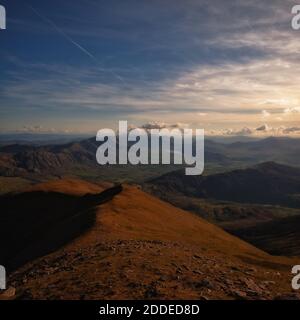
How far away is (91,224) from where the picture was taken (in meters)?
54.8

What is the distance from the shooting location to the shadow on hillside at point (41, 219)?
5609cm

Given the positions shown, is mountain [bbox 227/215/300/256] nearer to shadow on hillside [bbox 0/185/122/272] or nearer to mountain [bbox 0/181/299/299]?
shadow on hillside [bbox 0/185/122/272]

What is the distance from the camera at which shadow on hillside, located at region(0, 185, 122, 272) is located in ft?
184

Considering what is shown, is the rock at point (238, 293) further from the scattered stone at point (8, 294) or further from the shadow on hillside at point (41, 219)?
the shadow on hillside at point (41, 219)

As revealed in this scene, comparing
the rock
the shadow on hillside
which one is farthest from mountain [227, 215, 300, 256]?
the rock

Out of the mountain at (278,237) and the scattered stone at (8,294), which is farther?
the mountain at (278,237)

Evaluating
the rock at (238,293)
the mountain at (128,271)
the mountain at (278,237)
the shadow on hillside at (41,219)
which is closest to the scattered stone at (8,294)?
the mountain at (128,271)

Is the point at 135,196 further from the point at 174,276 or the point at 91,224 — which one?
the point at 174,276

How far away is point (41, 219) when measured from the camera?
88.0m

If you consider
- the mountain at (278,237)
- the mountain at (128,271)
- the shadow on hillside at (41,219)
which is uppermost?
the mountain at (128,271)

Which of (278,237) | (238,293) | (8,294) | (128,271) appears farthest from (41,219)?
(278,237)

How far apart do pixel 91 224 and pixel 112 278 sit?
27199mm

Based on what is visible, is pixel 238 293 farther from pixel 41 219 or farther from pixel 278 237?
pixel 278 237
